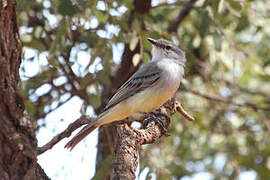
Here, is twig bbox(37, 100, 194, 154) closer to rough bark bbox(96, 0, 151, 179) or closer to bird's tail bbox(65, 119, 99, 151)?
bird's tail bbox(65, 119, 99, 151)

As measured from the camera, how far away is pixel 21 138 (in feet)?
8.87

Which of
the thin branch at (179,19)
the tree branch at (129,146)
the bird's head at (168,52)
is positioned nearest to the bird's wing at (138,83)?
the bird's head at (168,52)

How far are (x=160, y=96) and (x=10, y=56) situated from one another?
6.55 feet

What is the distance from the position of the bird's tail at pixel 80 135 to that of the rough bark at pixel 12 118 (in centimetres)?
124

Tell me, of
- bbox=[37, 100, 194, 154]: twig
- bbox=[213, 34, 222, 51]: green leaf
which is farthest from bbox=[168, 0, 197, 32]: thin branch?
bbox=[37, 100, 194, 154]: twig

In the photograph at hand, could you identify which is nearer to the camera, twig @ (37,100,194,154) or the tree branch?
the tree branch

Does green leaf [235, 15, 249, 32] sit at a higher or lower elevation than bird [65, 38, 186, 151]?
higher

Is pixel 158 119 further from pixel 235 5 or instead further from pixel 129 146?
pixel 235 5

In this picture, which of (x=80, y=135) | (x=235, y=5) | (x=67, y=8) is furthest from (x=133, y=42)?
(x=235, y=5)

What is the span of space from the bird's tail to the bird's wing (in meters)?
0.33

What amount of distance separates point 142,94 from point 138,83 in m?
0.14

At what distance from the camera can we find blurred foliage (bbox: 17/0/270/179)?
457cm

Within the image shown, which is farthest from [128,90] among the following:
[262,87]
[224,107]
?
[262,87]

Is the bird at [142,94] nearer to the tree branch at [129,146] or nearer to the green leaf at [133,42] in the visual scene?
the green leaf at [133,42]
